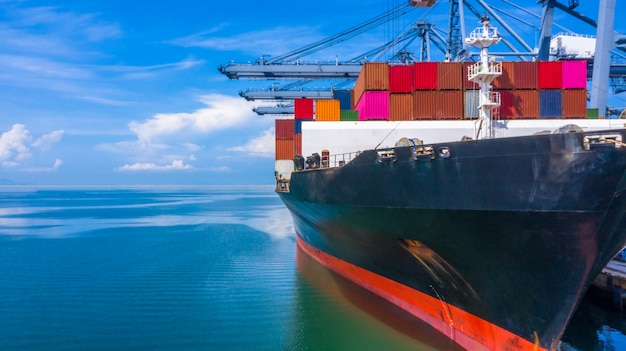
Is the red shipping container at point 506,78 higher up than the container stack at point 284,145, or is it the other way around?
the red shipping container at point 506,78

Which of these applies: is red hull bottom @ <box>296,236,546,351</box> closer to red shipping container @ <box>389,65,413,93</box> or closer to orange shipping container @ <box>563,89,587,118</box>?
red shipping container @ <box>389,65,413,93</box>

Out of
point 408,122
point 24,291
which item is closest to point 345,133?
point 408,122

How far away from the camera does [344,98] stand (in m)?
21.8

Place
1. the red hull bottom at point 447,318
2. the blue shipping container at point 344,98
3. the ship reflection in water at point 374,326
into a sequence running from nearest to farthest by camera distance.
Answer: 1. the red hull bottom at point 447,318
2. the ship reflection in water at point 374,326
3. the blue shipping container at point 344,98

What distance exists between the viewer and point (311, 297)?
13883mm

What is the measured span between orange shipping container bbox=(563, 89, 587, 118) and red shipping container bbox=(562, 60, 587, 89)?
19 cm

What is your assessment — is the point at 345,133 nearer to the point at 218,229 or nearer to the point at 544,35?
the point at 544,35

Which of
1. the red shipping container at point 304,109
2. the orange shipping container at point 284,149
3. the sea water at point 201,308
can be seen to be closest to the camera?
the sea water at point 201,308

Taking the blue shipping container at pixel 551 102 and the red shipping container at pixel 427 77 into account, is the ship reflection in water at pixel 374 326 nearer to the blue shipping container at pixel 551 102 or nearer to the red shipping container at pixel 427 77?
the blue shipping container at pixel 551 102

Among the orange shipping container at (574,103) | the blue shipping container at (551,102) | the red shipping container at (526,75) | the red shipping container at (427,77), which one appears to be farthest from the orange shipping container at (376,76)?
the orange shipping container at (574,103)

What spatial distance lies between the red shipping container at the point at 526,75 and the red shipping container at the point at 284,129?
37.1 feet

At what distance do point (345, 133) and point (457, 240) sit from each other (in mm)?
7647

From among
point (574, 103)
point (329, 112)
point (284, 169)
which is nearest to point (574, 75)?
point (574, 103)

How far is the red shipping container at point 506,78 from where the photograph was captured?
48.0ft
